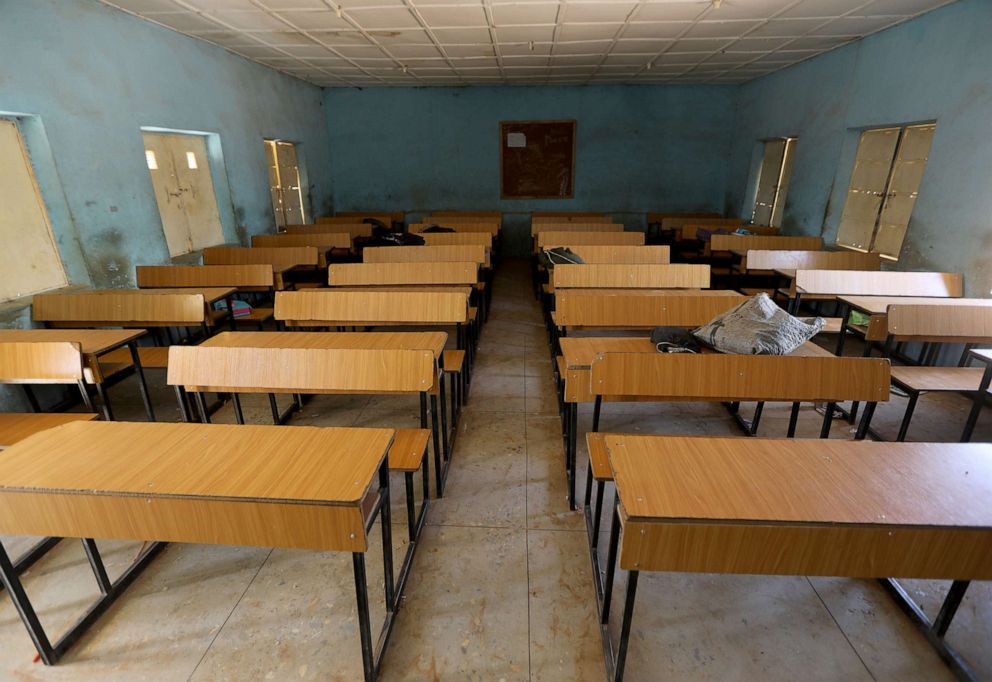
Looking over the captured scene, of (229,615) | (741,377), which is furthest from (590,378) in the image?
(229,615)

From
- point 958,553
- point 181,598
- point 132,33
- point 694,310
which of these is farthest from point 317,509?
point 132,33

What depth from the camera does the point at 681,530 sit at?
1.14m

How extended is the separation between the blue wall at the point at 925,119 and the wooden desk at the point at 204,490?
172 inches

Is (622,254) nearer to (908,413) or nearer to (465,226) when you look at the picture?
(465,226)

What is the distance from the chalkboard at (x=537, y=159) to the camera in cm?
786

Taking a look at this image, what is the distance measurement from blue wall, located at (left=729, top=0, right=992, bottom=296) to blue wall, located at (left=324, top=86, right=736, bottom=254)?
2141mm

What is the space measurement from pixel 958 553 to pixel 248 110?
655 centimetres

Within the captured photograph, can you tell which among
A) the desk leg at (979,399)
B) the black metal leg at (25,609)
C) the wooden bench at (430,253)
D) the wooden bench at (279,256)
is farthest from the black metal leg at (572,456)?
the wooden bench at (279,256)

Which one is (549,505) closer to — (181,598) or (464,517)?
(464,517)

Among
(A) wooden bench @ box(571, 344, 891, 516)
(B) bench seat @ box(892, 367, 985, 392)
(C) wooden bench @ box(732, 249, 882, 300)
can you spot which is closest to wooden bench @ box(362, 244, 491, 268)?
(C) wooden bench @ box(732, 249, 882, 300)

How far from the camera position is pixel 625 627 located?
1367 millimetres

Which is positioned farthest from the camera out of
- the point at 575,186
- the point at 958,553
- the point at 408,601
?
the point at 575,186

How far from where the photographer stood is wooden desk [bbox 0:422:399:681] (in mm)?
1212

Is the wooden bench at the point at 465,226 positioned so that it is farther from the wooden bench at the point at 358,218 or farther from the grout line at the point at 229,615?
the grout line at the point at 229,615
